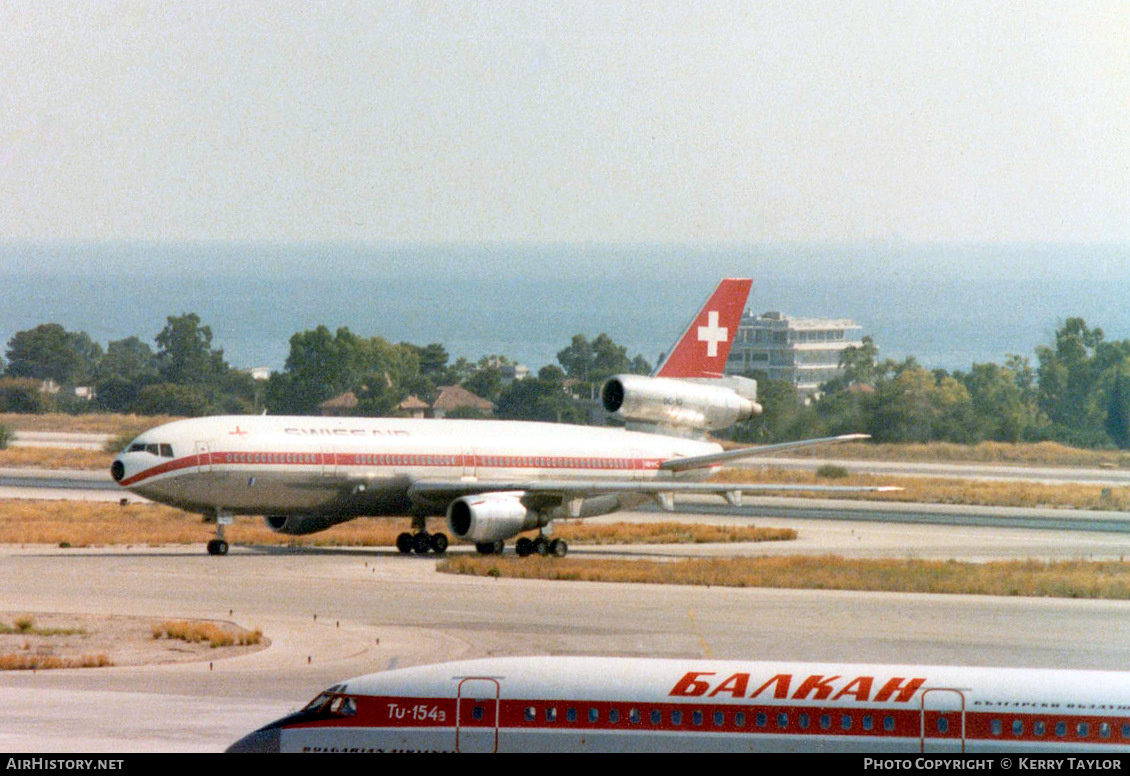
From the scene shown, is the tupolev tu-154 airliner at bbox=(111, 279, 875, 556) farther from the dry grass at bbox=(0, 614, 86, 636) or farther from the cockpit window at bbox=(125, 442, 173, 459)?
the dry grass at bbox=(0, 614, 86, 636)

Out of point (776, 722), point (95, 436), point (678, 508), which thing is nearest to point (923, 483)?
point (678, 508)

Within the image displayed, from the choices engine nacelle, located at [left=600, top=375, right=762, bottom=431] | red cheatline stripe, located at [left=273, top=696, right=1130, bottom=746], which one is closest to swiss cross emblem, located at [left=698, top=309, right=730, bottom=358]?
engine nacelle, located at [left=600, top=375, right=762, bottom=431]

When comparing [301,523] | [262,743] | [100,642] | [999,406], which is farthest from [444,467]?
[999,406]

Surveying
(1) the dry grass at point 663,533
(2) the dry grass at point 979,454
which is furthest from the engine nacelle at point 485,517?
(2) the dry grass at point 979,454

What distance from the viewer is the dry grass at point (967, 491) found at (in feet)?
288

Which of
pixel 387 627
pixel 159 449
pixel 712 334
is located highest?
pixel 712 334

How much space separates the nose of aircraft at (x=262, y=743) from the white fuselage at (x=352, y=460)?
32788mm

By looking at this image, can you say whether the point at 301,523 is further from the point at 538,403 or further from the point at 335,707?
the point at 538,403

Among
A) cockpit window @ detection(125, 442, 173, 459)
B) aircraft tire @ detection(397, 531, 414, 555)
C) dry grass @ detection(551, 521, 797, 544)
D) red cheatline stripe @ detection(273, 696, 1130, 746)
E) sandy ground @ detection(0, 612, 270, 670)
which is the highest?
cockpit window @ detection(125, 442, 173, 459)

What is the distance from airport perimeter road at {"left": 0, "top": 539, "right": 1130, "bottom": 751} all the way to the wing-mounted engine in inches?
99.0

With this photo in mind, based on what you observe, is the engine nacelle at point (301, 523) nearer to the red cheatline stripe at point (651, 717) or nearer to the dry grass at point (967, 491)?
the dry grass at point (967, 491)

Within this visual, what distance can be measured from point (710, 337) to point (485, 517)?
50.6 ft

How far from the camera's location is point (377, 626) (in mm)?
37219

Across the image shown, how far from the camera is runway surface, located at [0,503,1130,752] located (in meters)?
27.3
